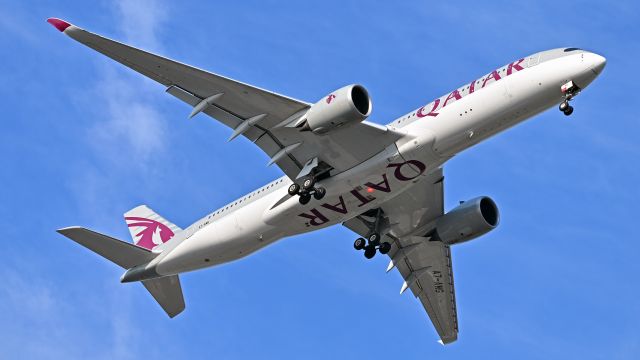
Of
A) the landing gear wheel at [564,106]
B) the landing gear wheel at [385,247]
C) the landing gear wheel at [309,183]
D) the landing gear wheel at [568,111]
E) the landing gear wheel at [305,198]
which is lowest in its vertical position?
the landing gear wheel at [305,198]

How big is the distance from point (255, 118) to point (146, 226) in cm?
1138

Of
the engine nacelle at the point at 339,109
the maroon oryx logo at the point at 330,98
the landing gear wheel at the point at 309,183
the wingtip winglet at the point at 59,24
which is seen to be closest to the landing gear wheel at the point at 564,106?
the engine nacelle at the point at 339,109

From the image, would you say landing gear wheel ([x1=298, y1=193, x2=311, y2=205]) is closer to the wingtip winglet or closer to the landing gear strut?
the landing gear strut

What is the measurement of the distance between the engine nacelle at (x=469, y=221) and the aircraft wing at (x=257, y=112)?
7346 millimetres

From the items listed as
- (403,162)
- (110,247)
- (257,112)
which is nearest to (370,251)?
(403,162)

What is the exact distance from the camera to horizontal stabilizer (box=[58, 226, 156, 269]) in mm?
40594

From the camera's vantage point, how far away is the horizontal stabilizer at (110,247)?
40.6 meters

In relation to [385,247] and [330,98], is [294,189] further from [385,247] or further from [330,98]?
[385,247]

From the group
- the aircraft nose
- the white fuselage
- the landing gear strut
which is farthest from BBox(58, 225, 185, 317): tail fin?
the aircraft nose

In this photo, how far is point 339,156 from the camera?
38688 mm

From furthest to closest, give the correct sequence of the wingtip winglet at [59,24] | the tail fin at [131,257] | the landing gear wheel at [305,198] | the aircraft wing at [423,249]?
the aircraft wing at [423,249] → the tail fin at [131,257] → the landing gear wheel at [305,198] → the wingtip winglet at [59,24]

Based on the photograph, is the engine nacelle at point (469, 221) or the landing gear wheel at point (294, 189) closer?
the landing gear wheel at point (294, 189)

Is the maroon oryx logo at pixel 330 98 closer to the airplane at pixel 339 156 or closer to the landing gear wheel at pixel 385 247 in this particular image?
the airplane at pixel 339 156

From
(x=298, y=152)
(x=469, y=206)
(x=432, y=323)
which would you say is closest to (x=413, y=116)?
(x=298, y=152)
